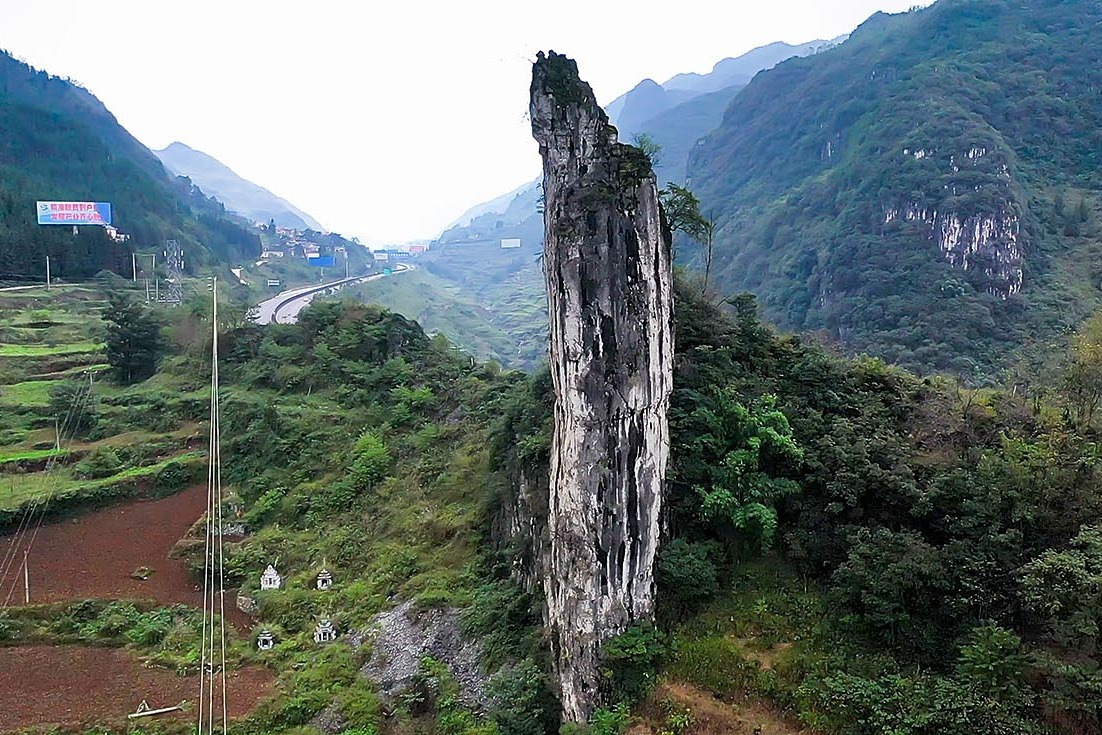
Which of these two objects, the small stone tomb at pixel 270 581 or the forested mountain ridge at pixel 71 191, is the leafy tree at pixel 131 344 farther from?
the small stone tomb at pixel 270 581

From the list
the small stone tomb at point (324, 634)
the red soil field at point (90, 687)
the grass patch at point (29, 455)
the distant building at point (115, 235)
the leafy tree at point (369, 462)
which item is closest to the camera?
the red soil field at point (90, 687)

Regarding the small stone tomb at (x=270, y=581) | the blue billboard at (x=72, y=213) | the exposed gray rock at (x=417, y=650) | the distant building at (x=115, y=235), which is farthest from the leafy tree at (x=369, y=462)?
the distant building at (x=115, y=235)

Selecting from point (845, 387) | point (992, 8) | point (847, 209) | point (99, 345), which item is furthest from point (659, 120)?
point (845, 387)

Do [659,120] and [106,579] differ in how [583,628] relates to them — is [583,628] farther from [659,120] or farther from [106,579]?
[659,120]

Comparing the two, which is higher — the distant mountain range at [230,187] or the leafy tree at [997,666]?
the distant mountain range at [230,187]

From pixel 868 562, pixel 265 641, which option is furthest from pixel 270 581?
pixel 868 562

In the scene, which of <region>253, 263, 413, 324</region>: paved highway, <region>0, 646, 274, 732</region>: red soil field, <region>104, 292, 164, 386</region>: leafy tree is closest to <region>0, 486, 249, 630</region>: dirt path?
<region>0, 646, 274, 732</region>: red soil field

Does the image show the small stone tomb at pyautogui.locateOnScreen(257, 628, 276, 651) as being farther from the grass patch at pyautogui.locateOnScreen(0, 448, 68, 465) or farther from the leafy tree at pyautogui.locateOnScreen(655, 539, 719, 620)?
the grass patch at pyautogui.locateOnScreen(0, 448, 68, 465)
